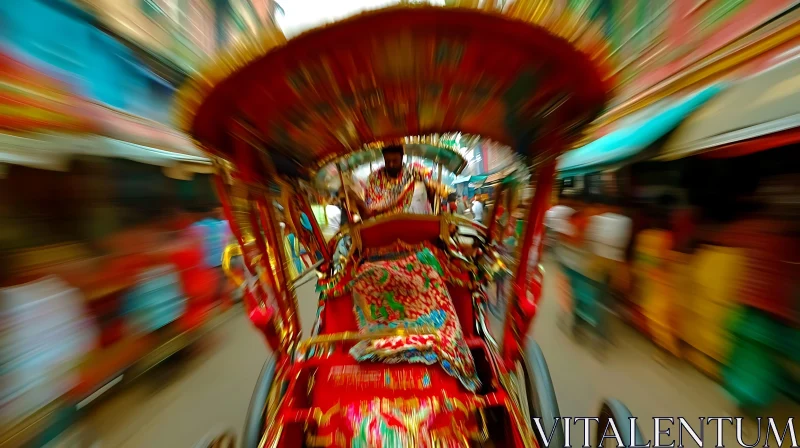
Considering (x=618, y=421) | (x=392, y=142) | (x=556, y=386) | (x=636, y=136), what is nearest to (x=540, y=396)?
(x=618, y=421)

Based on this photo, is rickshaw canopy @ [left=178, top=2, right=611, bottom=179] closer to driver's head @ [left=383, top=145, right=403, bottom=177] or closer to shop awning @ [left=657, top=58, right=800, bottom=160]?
driver's head @ [left=383, top=145, right=403, bottom=177]

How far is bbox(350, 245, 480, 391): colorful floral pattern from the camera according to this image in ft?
3.45

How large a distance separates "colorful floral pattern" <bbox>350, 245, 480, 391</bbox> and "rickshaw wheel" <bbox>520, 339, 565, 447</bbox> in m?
0.19

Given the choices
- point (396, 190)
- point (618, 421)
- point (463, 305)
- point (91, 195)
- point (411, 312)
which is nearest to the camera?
point (618, 421)

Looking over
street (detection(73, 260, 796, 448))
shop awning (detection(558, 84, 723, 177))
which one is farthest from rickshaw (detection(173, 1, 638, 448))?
street (detection(73, 260, 796, 448))

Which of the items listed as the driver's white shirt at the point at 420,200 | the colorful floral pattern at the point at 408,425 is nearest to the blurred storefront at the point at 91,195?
the colorful floral pattern at the point at 408,425

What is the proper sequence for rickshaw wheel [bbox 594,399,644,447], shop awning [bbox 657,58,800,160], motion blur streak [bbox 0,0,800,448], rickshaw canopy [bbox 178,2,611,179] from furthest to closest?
motion blur streak [bbox 0,0,800,448]
shop awning [bbox 657,58,800,160]
rickshaw wheel [bbox 594,399,644,447]
rickshaw canopy [bbox 178,2,611,179]

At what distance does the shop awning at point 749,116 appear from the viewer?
1.11m

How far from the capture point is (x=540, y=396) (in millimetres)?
1122

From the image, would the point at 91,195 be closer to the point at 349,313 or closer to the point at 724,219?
the point at 349,313

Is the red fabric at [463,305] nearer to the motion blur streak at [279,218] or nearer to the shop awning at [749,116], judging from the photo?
the motion blur streak at [279,218]

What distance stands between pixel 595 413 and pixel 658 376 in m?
0.47

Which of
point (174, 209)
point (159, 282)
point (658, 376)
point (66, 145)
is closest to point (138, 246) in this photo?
point (159, 282)

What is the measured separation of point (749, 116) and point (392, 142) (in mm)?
1110
